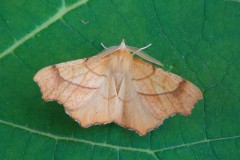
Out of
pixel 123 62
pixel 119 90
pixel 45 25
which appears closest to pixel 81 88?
pixel 119 90

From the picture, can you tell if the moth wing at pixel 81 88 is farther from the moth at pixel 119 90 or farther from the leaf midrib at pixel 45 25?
the leaf midrib at pixel 45 25

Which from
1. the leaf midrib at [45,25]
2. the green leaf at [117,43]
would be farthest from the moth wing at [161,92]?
the leaf midrib at [45,25]

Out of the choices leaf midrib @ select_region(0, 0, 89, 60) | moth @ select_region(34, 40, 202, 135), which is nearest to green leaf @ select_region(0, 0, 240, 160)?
leaf midrib @ select_region(0, 0, 89, 60)

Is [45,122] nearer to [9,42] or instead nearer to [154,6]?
[9,42]

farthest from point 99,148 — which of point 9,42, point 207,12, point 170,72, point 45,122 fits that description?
point 207,12

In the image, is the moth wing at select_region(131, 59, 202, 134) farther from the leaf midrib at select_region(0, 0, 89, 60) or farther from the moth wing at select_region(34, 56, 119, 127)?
the leaf midrib at select_region(0, 0, 89, 60)

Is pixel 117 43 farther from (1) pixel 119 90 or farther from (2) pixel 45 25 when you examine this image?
(2) pixel 45 25
